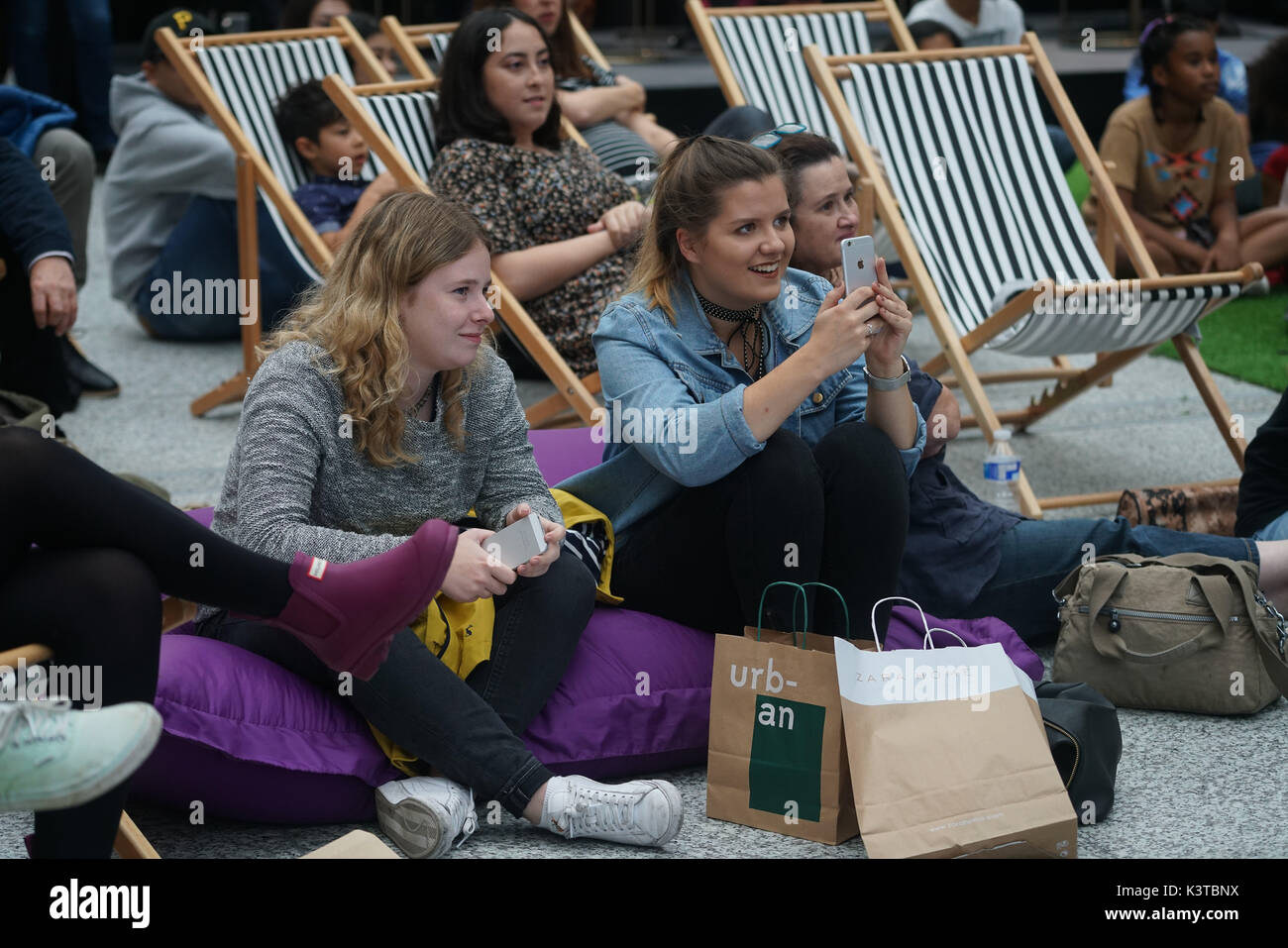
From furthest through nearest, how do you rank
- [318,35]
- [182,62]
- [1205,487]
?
[318,35] < [182,62] < [1205,487]

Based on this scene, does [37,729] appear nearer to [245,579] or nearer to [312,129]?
[245,579]

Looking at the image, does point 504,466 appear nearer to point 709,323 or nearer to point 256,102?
point 709,323

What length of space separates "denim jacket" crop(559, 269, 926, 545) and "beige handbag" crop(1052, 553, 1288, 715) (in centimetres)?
45

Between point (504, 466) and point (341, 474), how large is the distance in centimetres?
29

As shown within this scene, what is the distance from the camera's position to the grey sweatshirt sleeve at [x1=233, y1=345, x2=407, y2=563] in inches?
88.4

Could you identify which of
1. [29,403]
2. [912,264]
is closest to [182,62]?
[29,403]

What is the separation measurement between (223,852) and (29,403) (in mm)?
1238

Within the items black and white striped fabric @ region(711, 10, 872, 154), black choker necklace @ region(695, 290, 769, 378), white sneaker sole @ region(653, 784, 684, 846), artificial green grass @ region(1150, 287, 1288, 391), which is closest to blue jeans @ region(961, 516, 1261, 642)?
black choker necklace @ region(695, 290, 769, 378)

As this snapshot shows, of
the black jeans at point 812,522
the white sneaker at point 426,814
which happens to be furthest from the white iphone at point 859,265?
the white sneaker at point 426,814

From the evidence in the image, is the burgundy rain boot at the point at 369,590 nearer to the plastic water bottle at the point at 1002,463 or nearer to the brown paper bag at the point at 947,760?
the brown paper bag at the point at 947,760

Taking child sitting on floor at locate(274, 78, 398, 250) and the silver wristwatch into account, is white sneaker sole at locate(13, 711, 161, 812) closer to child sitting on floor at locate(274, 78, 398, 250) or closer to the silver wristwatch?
the silver wristwatch

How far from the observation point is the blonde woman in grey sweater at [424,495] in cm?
223

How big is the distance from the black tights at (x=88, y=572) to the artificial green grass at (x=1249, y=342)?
3.69 m

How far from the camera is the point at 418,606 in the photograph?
207 cm
